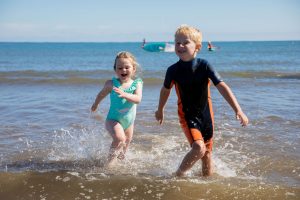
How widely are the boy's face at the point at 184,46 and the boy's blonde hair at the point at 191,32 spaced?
3 centimetres

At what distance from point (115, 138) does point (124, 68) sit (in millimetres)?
893

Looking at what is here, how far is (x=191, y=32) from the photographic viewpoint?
363 cm

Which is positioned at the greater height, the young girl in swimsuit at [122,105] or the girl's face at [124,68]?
the girl's face at [124,68]

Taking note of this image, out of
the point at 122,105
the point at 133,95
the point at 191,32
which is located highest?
the point at 191,32

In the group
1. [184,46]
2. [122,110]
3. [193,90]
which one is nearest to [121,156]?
[122,110]

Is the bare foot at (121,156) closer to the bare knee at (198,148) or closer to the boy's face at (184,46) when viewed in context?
the bare knee at (198,148)

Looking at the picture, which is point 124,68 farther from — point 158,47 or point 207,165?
point 158,47

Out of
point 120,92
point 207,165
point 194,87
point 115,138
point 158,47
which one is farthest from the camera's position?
point 158,47

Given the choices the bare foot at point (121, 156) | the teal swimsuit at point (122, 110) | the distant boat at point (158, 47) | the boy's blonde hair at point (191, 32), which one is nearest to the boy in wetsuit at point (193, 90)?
the boy's blonde hair at point (191, 32)

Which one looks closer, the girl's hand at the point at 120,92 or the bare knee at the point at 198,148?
the bare knee at the point at 198,148

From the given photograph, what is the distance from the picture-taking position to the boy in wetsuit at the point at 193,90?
3.64 meters

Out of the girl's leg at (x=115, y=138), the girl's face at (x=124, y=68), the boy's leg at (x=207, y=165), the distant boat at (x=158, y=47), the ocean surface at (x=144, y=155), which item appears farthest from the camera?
the distant boat at (x=158, y=47)

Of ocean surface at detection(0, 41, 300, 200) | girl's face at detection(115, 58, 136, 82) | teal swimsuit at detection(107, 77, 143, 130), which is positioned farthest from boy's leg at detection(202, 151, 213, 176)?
girl's face at detection(115, 58, 136, 82)

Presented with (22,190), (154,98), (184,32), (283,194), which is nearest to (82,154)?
(22,190)
